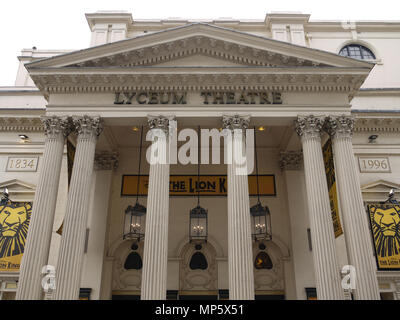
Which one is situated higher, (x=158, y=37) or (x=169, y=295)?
(x=158, y=37)

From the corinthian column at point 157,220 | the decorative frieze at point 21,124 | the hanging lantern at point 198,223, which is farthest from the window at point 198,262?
the decorative frieze at point 21,124

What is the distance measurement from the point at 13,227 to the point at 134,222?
5.25 metres

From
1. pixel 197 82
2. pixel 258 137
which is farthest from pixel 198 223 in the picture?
pixel 197 82

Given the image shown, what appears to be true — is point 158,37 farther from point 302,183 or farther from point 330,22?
point 330,22

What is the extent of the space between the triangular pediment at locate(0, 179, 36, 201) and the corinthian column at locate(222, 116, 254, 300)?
970cm

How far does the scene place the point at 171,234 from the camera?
17031 mm

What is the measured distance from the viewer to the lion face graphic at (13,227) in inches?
591

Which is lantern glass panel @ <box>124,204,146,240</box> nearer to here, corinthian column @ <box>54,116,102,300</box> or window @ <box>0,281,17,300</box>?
corinthian column @ <box>54,116,102,300</box>

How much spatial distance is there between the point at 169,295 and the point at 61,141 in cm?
803

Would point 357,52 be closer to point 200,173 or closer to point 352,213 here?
point 200,173

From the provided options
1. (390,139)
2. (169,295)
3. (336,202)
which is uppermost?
(390,139)

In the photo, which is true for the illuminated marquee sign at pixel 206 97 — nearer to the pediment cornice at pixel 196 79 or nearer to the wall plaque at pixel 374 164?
the pediment cornice at pixel 196 79

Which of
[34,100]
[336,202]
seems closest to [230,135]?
[336,202]
